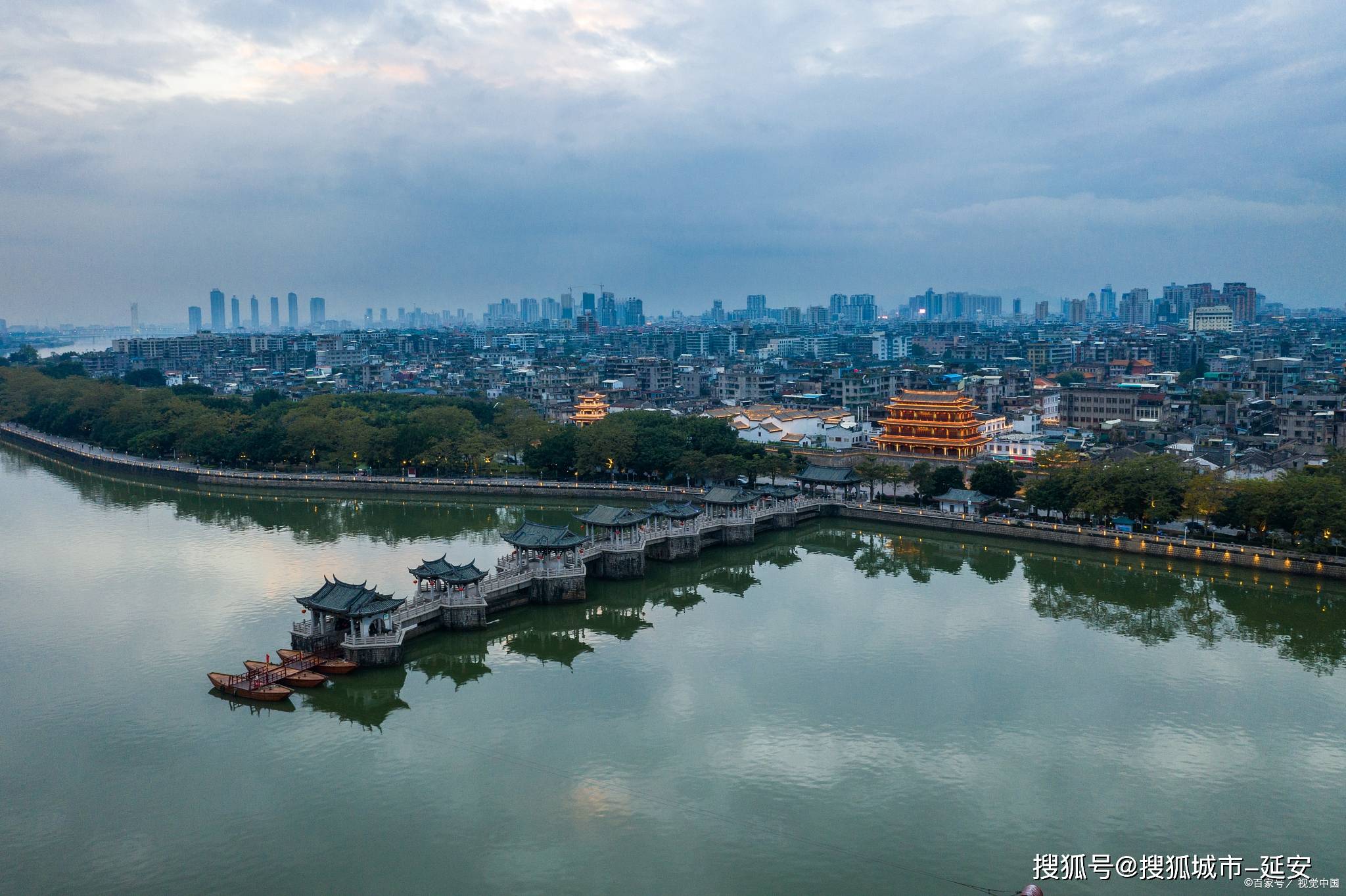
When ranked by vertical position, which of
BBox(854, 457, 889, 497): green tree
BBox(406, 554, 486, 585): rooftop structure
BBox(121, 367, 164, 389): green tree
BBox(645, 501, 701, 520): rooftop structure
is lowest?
BBox(406, 554, 486, 585): rooftop structure

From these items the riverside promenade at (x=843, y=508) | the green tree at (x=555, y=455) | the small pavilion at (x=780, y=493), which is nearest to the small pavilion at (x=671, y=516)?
the riverside promenade at (x=843, y=508)

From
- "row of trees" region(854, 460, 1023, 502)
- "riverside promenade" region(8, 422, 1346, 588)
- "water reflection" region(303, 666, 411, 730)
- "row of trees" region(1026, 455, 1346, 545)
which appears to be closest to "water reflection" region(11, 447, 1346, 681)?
"riverside promenade" region(8, 422, 1346, 588)

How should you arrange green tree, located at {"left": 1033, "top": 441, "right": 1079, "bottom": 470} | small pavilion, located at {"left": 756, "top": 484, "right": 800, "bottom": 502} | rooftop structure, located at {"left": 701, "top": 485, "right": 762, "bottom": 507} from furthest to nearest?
1. green tree, located at {"left": 1033, "top": 441, "right": 1079, "bottom": 470}
2. small pavilion, located at {"left": 756, "top": 484, "right": 800, "bottom": 502}
3. rooftop structure, located at {"left": 701, "top": 485, "right": 762, "bottom": 507}

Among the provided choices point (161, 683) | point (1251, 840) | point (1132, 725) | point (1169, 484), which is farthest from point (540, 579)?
point (1169, 484)

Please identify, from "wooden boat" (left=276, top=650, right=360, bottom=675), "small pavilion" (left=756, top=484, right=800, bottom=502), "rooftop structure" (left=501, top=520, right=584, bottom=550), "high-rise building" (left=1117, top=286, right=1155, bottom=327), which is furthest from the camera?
"high-rise building" (left=1117, top=286, right=1155, bottom=327)

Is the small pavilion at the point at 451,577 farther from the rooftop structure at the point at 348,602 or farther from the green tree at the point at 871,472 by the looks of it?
the green tree at the point at 871,472

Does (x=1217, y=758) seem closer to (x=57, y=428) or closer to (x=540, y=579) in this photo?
(x=540, y=579)

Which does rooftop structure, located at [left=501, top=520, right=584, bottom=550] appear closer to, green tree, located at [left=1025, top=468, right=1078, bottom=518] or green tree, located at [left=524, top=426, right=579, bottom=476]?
green tree, located at [left=524, top=426, right=579, bottom=476]
